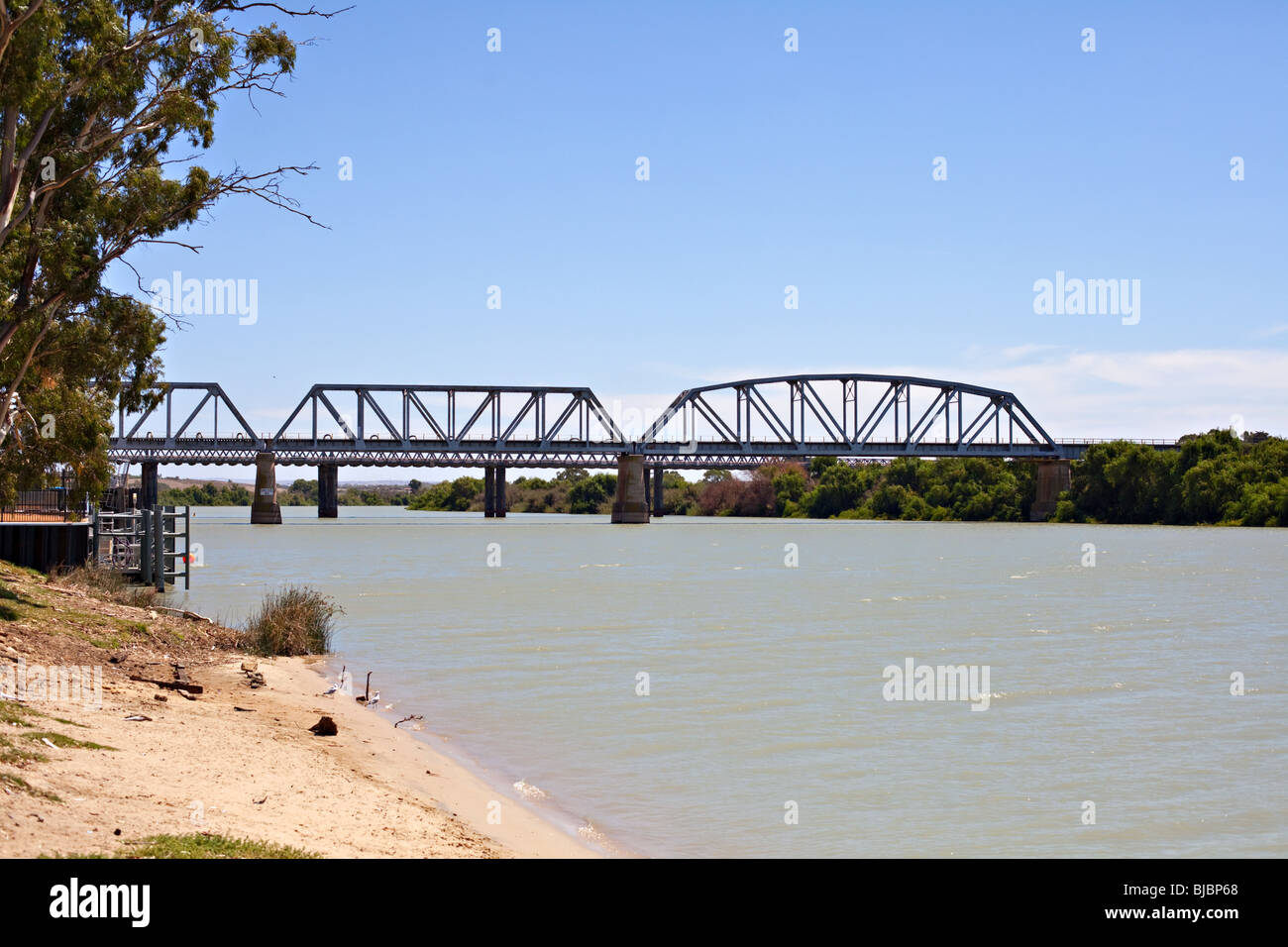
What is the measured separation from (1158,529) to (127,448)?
123 m

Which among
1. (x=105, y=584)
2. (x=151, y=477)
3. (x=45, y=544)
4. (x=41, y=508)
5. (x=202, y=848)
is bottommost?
(x=202, y=848)

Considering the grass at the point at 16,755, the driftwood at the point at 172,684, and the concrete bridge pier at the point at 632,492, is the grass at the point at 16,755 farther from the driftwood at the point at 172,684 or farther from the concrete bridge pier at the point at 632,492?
the concrete bridge pier at the point at 632,492

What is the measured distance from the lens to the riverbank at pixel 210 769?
8.79m

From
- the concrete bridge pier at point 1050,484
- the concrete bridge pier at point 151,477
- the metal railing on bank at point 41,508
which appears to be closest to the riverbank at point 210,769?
the metal railing on bank at point 41,508

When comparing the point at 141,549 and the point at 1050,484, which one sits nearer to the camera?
the point at 141,549

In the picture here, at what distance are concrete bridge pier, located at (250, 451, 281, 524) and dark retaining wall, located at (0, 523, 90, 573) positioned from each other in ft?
352

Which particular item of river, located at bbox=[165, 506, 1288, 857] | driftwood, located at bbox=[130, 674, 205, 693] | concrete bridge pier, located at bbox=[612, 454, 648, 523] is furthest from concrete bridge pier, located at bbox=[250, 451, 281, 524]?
driftwood, located at bbox=[130, 674, 205, 693]

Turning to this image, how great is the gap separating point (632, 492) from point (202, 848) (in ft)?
443

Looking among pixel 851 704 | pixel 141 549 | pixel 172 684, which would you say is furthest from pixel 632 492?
pixel 172 684

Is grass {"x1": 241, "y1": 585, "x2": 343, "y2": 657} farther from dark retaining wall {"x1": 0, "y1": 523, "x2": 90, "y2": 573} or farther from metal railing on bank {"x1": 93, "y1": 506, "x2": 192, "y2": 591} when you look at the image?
metal railing on bank {"x1": 93, "y1": 506, "x2": 192, "y2": 591}

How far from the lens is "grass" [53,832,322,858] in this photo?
7.70 m

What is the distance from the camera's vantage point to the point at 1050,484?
142000 millimetres

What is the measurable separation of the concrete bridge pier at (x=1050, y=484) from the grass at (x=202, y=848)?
5559 inches

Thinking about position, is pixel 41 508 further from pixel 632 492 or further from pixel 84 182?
pixel 632 492
